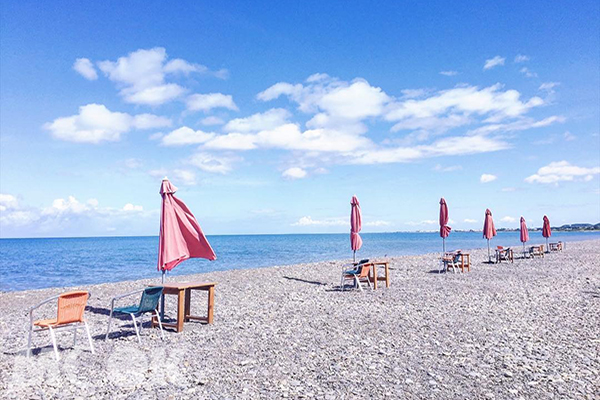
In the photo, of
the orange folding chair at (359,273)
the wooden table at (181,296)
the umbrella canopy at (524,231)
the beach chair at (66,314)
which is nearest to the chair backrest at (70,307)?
the beach chair at (66,314)

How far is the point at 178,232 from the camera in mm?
7703

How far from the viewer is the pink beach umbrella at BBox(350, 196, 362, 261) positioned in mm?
14211

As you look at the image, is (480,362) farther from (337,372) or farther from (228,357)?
(228,357)

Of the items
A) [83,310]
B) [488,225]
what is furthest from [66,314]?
[488,225]

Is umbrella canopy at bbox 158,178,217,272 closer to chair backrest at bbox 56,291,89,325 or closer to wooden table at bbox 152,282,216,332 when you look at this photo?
wooden table at bbox 152,282,216,332

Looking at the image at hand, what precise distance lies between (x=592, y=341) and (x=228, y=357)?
520 centimetres

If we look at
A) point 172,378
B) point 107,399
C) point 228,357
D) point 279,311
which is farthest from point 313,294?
point 107,399

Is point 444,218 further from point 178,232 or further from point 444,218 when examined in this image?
point 178,232

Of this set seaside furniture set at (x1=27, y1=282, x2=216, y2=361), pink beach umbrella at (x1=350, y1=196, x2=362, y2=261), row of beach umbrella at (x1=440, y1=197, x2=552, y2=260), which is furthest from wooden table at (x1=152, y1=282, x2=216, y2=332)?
row of beach umbrella at (x1=440, y1=197, x2=552, y2=260)

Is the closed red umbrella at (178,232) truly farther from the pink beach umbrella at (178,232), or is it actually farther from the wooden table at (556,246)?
the wooden table at (556,246)

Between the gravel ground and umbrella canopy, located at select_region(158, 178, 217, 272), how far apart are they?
1297 mm

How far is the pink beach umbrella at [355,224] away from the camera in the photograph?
14.2 meters

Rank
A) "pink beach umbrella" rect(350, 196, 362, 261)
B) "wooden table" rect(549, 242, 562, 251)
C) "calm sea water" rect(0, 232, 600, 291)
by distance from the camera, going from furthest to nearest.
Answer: "wooden table" rect(549, 242, 562, 251) → "calm sea water" rect(0, 232, 600, 291) → "pink beach umbrella" rect(350, 196, 362, 261)

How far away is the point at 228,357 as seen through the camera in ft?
18.9
